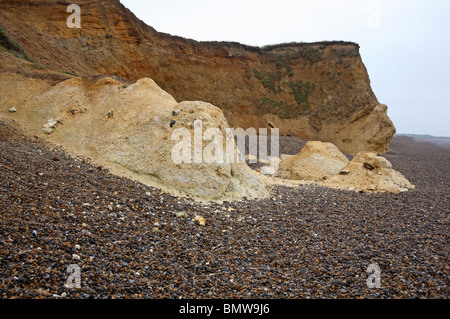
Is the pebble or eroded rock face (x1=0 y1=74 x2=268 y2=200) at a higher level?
eroded rock face (x1=0 y1=74 x2=268 y2=200)

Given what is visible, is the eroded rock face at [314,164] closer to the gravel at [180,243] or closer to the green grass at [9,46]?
the gravel at [180,243]

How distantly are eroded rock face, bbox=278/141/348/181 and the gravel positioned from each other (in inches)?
239

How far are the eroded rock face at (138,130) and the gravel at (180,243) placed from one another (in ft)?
2.03

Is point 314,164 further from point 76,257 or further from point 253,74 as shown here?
point 253,74

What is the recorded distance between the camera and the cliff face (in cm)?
2341

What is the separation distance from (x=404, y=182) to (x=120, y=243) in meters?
12.4

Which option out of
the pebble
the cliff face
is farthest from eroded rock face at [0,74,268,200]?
the cliff face

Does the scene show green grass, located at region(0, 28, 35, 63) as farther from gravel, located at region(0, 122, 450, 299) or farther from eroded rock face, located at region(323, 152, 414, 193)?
eroded rock face, located at region(323, 152, 414, 193)

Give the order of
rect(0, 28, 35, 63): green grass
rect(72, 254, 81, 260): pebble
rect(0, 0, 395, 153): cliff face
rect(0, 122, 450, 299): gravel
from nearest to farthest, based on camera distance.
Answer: rect(0, 122, 450, 299): gravel, rect(72, 254, 81, 260): pebble, rect(0, 28, 35, 63): green grass, rect(0, 0, 395, 153): cliff face

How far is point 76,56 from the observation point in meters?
20.8

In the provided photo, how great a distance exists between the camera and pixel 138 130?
8.33 metres

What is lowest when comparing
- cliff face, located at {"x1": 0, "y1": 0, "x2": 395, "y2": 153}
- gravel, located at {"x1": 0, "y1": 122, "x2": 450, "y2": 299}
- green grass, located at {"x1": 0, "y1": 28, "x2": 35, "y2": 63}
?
gravel, located at {"x1": 0, "y1": 122, "x2": 450, "y2": 299}
